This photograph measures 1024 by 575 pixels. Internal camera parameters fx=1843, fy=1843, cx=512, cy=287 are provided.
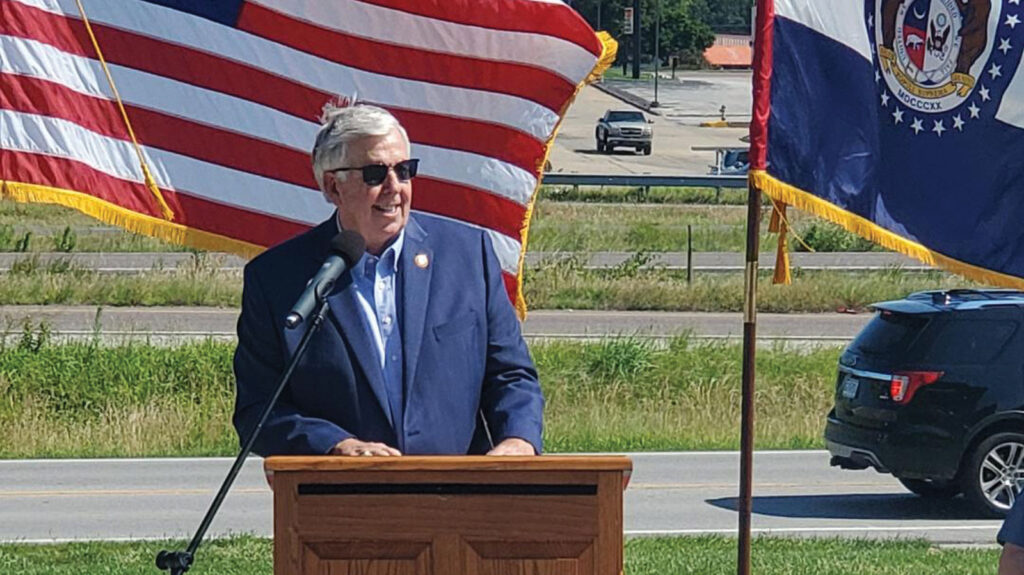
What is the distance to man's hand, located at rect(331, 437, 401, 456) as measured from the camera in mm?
4355

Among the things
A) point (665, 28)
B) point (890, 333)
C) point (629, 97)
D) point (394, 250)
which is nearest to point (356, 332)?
point (394, 250)

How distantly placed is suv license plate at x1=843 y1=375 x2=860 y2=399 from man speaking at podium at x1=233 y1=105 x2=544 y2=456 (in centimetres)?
912

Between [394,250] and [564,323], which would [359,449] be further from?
[564,323]

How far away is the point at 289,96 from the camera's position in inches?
287

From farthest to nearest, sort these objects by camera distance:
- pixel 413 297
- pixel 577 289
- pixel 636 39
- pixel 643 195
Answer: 1. pixel 636 39
2. pixel 643 195
3. pixel 577 289
4. pixel 413 297

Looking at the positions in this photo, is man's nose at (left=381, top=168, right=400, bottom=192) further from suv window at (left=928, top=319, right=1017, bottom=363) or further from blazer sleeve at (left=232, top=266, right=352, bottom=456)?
suv window at (left=928, top=319, right=1017, bottom=363)

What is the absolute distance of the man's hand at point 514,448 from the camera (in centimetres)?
452

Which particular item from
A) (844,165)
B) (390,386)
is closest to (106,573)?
(844,165)

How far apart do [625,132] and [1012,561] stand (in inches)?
2332

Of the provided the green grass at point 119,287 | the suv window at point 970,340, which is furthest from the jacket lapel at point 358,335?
the green grass at point 119,287

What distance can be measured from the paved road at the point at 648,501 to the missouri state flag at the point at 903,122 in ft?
17.6

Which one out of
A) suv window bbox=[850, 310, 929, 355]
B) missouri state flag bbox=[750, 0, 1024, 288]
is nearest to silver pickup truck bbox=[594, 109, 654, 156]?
suv window bbox=[850, 310, 929, 355]

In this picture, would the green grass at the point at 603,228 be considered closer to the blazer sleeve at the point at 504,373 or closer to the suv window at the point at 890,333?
the suv window at the point at 890,333

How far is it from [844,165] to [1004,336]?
21.7 feet
